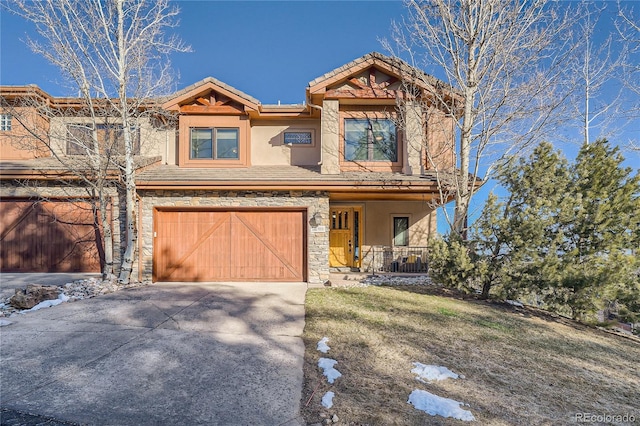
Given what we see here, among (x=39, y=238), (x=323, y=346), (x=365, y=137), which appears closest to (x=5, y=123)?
(x=39, y=238)

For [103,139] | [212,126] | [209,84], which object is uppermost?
[209,84]

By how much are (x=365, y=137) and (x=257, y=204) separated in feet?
13.5

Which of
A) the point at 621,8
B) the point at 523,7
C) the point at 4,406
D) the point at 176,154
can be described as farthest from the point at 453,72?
the point at 4,406

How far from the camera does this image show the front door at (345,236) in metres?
11.5

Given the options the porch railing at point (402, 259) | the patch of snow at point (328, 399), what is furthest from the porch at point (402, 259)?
the patch of snow at point (328, 399)

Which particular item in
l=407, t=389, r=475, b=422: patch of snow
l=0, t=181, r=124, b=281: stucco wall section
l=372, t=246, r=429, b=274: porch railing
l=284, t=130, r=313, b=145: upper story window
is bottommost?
l=407, t=389, r=475, b=422: patch of snow

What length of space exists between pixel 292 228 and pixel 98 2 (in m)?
7.71

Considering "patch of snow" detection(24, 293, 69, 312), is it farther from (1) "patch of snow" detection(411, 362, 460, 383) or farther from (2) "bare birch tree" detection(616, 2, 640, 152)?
(2) "bare birch tree" detection(616, 2, 640, 152)

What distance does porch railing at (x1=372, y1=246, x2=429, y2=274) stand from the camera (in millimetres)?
10887

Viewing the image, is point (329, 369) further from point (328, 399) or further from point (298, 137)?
point (298, 137)

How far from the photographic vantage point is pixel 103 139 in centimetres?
959

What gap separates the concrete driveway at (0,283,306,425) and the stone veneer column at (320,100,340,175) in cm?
507

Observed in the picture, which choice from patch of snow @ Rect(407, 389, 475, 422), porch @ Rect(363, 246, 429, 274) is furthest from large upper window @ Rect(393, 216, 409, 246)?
patch of snow @ Rect(407, 389, 475, 422)

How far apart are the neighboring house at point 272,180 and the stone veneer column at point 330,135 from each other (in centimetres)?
3
